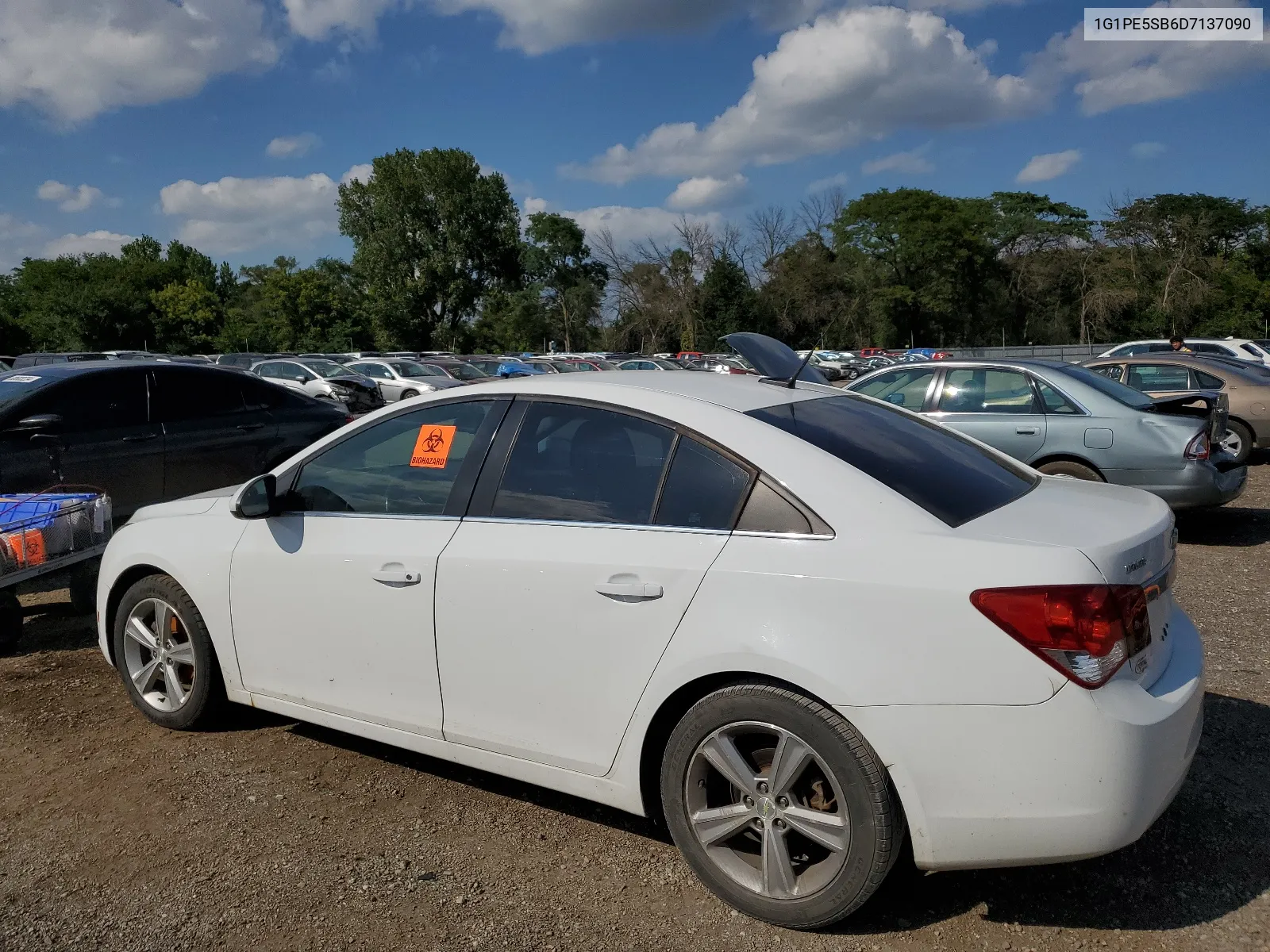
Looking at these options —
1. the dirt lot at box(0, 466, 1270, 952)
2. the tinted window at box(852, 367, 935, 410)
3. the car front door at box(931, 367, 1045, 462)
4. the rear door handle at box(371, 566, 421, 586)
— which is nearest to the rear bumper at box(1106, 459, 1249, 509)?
the car front door at box(931, 367, 1045, 462)

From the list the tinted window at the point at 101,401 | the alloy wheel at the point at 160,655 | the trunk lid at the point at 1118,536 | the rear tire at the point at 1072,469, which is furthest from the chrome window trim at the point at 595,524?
the rear tire at the point at 1072,469

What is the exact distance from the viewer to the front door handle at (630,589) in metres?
2.90

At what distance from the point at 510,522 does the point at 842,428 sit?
1177 mm

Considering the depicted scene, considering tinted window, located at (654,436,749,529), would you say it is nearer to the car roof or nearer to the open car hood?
the car roof

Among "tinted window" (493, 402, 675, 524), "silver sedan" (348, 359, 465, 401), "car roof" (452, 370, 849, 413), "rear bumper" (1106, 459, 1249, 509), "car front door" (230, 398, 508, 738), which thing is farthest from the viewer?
"silver sedan" (348, 359, 465, 401)

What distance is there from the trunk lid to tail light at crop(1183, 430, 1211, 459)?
527 cm

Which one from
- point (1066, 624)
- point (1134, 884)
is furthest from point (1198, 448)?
point (1066, 624)

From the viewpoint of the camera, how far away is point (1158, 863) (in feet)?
10.4

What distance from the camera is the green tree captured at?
235 ft

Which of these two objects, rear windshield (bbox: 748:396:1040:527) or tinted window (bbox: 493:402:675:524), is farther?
tinted window (bbox: 493:402:675:524)

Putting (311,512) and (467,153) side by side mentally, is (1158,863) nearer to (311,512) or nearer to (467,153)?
(311,512)

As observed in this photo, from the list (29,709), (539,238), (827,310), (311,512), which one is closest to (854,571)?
(311,512)

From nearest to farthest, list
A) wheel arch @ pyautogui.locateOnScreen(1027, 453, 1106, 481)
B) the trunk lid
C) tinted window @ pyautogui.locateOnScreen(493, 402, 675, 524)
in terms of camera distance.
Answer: the trunk lid → tinted window @ pyautogui.locateOnScreen(493, 402, 675, 524) → wheel arch @ pyautogui.locateOnScreen(1027, 453, 1106, 481)

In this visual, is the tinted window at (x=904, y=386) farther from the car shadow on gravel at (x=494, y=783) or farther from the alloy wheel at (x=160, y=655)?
the alloy wheel at (x=160, y=655)
